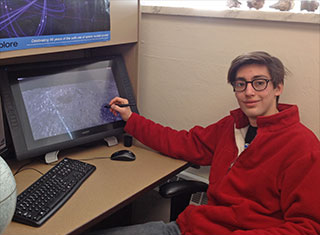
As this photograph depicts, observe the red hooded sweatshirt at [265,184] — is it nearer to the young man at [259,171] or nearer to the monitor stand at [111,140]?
the young man at [259,171]

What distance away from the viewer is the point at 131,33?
1747 millimetres

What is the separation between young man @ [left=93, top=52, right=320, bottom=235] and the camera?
1.17 m

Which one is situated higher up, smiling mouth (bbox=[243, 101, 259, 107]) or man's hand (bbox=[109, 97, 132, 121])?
smiling mouth (bbox=[243, 101, 259, 107])

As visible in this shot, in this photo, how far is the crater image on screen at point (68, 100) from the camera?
4.92ft

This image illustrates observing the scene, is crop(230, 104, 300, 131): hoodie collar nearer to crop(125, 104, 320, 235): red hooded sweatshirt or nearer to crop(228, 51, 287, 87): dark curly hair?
crop(125, 104, 320, 235): red hooded sweatshirt

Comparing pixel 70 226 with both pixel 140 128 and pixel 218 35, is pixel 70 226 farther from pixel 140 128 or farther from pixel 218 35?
pixel 218 35

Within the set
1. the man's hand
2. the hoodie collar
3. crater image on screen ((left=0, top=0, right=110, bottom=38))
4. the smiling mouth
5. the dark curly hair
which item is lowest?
the man's hand

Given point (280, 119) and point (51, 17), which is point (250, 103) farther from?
point (51, 17)

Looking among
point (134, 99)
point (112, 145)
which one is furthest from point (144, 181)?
point (134, 99)

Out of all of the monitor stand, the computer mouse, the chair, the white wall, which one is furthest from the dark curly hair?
the monitor stand

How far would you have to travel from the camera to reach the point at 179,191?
1.42 metres

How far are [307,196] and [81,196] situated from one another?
2.51 ft

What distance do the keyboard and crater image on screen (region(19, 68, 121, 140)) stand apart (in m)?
0.17

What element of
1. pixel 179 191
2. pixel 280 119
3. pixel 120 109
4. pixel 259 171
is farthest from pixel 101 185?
pixel 280 119
